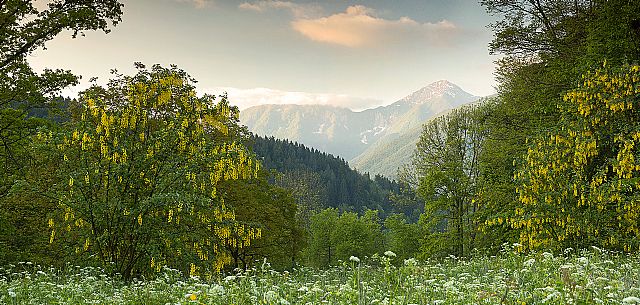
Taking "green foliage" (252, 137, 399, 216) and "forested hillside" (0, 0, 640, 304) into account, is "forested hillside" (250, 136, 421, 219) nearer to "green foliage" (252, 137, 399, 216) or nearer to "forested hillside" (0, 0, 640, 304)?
"green foliage" (252, 137, 399, 216)

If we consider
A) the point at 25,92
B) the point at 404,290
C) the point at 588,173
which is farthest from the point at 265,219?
the point at 404,290

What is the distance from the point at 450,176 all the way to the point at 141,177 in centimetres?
2234

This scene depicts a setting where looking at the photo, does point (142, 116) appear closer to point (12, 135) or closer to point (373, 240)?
point (12, 135)

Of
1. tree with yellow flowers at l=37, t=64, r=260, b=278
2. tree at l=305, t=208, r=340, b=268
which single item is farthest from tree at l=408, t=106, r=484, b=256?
tree at l=305, t=208, r=340, b=268

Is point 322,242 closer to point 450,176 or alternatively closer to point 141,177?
point 450,176

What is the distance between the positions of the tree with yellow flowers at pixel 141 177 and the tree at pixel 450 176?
18.0 m

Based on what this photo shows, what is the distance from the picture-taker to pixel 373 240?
216 ft

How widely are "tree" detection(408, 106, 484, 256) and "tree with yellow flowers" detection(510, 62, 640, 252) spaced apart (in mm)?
12297

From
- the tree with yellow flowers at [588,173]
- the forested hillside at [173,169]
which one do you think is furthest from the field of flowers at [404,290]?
the tree with yellow flowers at [588,173]

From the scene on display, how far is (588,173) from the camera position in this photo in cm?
1453

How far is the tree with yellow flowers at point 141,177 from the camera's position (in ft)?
40.7

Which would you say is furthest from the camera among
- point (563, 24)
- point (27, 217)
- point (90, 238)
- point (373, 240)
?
point (373, 240)

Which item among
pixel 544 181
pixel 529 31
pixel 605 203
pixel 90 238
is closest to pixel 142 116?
pixel 90 238

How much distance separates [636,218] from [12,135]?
19863 mm
